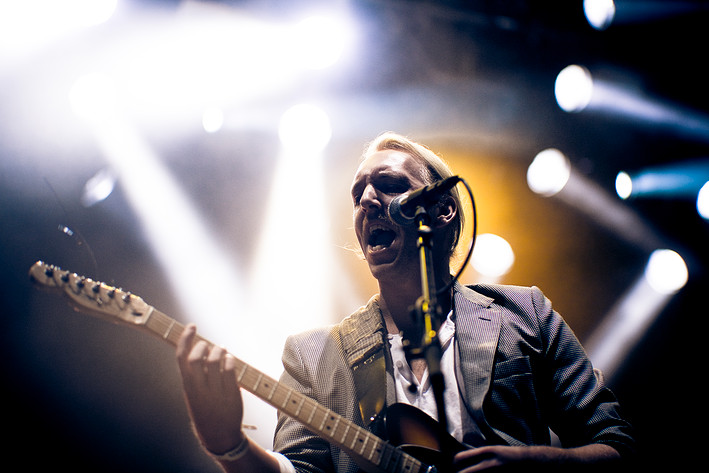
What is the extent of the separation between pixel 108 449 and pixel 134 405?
30cm

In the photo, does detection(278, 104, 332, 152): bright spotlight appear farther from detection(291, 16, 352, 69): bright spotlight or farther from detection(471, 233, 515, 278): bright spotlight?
detection(471, 233, 515, 278): bright spotlight

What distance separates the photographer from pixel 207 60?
4074 millimetres

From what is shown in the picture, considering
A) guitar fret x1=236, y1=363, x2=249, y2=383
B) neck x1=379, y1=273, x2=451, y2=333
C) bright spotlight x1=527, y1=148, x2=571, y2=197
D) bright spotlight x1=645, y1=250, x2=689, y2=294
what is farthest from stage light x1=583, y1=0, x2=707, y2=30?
guitar fret x1=236, y1=363, x2=249, y2=383

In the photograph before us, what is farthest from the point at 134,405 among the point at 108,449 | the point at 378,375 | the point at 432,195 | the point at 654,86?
the point at 654,86

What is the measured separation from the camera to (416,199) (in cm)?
194

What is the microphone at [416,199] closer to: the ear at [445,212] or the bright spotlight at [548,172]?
the ear at [445,212]

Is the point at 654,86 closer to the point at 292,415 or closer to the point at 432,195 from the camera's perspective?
the point at 432,195

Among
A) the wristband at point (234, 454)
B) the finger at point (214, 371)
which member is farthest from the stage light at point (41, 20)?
the wristband at point (234, 454)

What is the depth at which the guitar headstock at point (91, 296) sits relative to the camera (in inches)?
76.8

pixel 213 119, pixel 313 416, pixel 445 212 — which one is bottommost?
pixel 313 416

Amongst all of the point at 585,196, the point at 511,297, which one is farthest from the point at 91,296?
the point at 585,196

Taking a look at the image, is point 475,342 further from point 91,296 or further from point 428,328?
point 91,296

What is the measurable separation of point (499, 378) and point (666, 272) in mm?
5028

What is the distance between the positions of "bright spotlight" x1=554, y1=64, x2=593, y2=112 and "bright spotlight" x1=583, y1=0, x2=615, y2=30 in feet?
1.69
